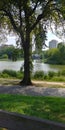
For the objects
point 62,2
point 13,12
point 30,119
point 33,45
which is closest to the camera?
point 30,119

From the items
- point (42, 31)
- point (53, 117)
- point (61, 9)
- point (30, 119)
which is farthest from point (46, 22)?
point (30, 119)

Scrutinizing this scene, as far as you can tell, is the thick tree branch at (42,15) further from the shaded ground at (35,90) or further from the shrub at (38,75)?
the shrub at (38,75)

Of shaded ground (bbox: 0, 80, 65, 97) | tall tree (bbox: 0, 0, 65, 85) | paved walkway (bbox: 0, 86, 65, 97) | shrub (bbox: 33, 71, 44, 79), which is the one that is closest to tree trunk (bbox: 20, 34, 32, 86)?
tall tree (bbox: 0, 0, 65, 85)

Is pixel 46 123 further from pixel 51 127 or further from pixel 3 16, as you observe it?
pixel 3 16

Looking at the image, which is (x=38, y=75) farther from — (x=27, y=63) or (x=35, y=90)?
(x=35, y=90)

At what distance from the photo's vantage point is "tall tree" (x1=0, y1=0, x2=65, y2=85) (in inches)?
782

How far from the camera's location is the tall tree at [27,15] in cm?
1988

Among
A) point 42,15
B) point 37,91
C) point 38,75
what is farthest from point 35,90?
point 38,75

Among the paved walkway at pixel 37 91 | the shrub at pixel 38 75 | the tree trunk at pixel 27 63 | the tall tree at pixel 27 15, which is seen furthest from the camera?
the shrub at pixel 38 75

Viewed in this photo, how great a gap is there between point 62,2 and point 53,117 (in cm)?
1367

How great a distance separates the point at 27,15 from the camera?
20.4m

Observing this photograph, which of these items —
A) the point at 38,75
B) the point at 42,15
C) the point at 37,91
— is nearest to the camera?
the point at 37,91

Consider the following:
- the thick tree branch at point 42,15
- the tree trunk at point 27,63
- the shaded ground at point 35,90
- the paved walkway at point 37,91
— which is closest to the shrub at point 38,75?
the tree trunk at point 27,63

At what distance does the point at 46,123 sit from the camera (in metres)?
3.53
